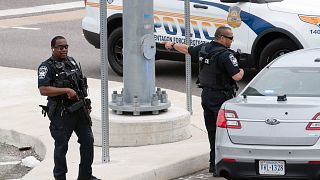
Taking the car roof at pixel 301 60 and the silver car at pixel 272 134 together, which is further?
the car roof at pixel 301 60

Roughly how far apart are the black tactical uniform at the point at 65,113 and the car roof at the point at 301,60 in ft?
7.25

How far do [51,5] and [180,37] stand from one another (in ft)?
38.9

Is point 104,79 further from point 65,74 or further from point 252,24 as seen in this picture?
point 252,24

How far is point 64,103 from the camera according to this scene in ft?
35.1

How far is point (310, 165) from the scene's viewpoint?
1010cm

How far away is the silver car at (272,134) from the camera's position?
33.3 feet

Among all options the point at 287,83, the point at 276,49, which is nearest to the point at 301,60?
the point at 287,83

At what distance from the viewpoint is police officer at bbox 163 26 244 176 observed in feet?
38.3

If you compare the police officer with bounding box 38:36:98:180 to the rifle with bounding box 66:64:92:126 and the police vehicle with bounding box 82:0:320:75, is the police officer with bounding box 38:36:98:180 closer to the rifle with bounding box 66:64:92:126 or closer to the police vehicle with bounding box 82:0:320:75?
the rifle with bounding box 66:64:92:126

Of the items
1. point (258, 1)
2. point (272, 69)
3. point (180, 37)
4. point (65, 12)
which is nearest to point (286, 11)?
point (258, 1)

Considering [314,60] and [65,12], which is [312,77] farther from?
[65,12]

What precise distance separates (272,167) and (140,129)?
2731 millimetres

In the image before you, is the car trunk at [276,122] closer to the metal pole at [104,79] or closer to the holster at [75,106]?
the holster at [75,106]

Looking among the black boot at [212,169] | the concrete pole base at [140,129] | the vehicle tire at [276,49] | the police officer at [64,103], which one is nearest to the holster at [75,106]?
the police officer at [64,103]
